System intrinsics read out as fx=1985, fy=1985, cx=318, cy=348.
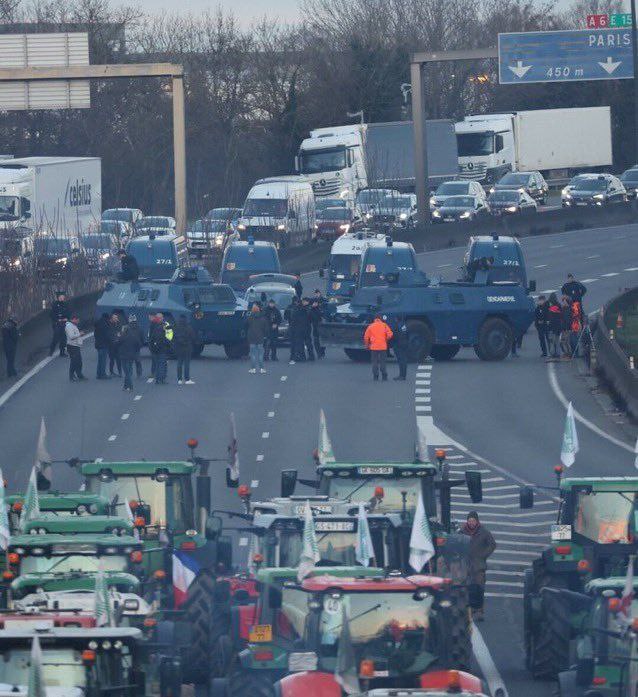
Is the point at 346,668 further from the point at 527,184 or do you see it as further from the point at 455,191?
the point at 527,184

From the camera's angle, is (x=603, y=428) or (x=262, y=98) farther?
(x=262, y=98)

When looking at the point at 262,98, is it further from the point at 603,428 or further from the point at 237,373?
the point at 603,428

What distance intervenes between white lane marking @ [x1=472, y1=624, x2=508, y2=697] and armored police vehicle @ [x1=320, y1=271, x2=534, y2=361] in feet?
70.2

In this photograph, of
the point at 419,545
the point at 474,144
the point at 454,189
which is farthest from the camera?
the point at 474,144

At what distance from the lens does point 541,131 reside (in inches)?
3615

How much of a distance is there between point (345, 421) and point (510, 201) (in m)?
39.0

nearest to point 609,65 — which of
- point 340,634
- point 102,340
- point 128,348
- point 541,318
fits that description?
point 541,318

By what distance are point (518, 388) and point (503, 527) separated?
43.1 ft

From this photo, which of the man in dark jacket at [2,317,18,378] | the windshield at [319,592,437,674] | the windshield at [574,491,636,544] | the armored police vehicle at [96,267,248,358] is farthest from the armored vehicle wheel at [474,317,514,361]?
the windshield at [319,592,437,674]

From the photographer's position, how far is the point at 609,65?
58188mm

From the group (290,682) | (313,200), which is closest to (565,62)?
(313,200)

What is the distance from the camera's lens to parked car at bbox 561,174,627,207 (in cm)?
7581

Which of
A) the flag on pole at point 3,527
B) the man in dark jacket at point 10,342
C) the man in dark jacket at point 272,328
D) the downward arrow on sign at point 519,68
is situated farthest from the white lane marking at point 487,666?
the downward arrow on sign at point 519,68

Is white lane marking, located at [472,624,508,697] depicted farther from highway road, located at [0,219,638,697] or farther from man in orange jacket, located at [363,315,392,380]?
man in orange jacket, located at [363,315,392,380]
